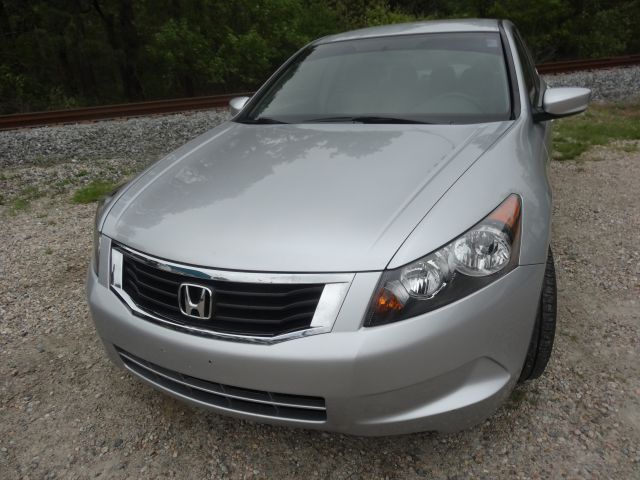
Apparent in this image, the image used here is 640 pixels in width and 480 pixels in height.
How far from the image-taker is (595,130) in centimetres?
627

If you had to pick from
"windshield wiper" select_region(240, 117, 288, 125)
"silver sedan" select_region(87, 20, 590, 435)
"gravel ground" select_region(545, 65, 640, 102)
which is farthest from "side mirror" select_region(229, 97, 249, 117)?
"gravel ground" select_region(545, 65, 640, 102)

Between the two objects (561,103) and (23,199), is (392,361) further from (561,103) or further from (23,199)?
(23,199)

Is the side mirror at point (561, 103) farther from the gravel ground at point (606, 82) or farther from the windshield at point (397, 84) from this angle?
the gravel ground at point (606, 82)

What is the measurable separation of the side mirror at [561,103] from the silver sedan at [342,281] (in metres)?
0.33

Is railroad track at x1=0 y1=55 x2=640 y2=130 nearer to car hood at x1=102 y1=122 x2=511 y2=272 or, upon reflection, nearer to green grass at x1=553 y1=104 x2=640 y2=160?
green grass at x1=553 y1=104 x2=640 y2=160

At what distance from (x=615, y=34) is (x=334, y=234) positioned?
1734 cm

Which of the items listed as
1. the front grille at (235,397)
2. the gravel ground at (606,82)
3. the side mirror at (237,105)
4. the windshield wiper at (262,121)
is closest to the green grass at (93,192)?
the side mirror at (237,105)

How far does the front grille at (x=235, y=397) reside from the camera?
149 cm

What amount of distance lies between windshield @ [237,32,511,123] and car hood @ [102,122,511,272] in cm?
17

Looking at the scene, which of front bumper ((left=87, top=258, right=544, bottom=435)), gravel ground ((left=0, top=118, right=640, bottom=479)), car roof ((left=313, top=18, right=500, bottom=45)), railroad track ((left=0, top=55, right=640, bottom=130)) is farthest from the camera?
railroad track ((left=0, top=55, right=640, bottom=130))

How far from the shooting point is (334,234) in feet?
4.93

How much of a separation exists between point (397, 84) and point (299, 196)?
118 cm

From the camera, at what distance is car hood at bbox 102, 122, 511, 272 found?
1.48 metres

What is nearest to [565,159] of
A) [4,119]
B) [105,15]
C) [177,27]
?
[4,119]
